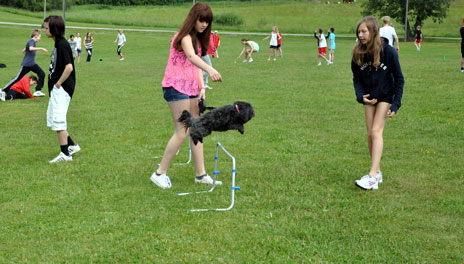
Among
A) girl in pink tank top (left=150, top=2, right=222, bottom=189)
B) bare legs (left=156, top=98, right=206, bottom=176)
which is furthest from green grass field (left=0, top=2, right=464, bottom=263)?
girl in pink tank top (left=150, top=2, right=222, bottom=189)

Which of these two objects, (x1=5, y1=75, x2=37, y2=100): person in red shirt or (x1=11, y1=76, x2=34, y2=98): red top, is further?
(x1=11, y1=76, x2=34, y2=98): red top

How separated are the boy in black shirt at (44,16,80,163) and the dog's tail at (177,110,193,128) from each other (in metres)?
2.47

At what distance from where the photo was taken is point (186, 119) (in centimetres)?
543

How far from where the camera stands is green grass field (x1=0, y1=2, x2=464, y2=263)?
4422 millimetres

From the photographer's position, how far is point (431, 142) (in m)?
8.52

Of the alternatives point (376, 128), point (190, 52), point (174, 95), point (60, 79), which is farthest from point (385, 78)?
point (60, 79)

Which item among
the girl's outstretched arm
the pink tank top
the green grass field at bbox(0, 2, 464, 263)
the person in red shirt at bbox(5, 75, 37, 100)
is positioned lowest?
the green grass field at bbox(0, 2, 464, 263)

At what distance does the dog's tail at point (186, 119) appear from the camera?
5406mm

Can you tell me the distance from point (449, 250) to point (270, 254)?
150 centimetres

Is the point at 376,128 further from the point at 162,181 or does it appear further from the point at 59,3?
the point at 59,3

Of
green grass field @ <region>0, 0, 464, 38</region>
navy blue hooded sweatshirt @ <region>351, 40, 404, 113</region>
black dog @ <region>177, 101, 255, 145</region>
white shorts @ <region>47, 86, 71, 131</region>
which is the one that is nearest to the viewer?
black dog @ <region>177, 101, 255, 145</region>

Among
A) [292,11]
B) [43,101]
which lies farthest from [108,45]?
[292,11]

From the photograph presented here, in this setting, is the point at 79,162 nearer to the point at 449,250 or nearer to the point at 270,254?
the point at 270,254

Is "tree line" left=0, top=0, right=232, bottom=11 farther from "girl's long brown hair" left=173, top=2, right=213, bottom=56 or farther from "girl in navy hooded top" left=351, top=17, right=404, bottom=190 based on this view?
"girl in navy hooded top" left=351, top=17, right=404, bottom=190
